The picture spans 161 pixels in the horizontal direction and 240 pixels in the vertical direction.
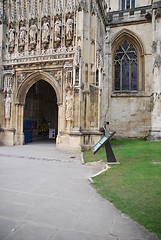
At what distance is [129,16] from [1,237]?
20053 mm

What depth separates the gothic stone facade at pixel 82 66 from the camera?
1290cm

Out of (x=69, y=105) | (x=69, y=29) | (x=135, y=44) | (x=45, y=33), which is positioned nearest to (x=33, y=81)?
(x=45, y=33)

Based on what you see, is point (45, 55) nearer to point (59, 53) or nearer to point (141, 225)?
point (59, 53)

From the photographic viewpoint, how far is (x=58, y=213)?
3625mm

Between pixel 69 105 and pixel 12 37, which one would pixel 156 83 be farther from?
pixel 12 37

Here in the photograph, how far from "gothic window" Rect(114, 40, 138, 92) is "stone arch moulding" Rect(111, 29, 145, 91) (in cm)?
35

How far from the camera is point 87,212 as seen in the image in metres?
3.67

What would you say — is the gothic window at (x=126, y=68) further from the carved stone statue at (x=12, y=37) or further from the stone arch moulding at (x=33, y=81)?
the carved stone statue at (x=12, y=37)

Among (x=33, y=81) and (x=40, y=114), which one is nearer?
(x=33, y=81)

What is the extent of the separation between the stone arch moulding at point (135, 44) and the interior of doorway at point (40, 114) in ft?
25.5

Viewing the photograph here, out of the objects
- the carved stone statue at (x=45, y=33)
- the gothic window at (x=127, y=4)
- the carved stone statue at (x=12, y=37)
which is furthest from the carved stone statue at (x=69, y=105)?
the gothic window at (x=127, y=4)

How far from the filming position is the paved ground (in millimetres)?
2916

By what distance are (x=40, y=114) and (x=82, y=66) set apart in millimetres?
8210

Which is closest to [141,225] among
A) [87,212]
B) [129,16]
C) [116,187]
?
[87,212]
